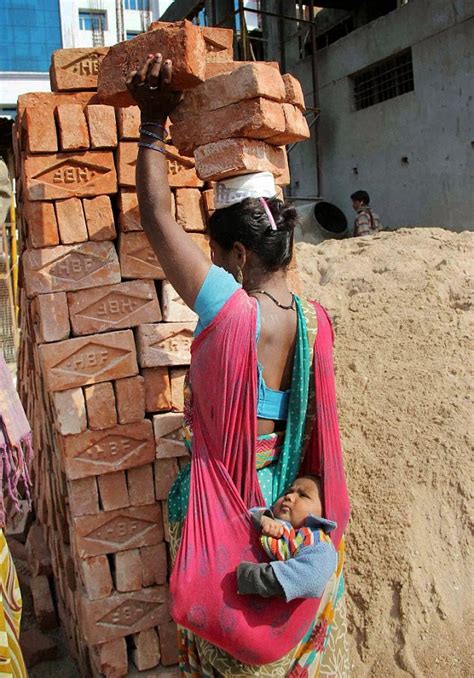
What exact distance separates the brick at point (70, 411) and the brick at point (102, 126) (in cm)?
98

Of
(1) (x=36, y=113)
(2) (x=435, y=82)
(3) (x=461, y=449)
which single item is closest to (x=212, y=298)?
(1) (x=36, y=113)

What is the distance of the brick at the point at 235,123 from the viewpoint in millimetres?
2146

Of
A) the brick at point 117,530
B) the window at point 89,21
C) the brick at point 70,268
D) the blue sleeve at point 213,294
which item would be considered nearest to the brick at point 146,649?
the brick at point 117,530

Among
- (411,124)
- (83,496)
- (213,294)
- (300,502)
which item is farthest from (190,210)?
(411,124)

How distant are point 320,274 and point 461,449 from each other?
2.02 meters

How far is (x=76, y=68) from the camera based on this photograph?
8.66ft

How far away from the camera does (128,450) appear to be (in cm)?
265

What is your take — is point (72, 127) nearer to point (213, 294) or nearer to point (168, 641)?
point (213, 294)

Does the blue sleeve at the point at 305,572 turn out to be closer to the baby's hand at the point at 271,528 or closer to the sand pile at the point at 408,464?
the baby's hand at the point at 271,528

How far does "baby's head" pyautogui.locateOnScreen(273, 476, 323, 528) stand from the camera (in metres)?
1.88

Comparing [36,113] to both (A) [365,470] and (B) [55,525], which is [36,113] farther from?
(A) [365,470]

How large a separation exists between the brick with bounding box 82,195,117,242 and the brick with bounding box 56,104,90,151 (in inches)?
8.3

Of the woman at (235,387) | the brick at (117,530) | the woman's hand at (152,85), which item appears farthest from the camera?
the brick at (117,530)

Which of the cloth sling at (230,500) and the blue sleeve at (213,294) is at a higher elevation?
the blue sleeve at (213,294)
